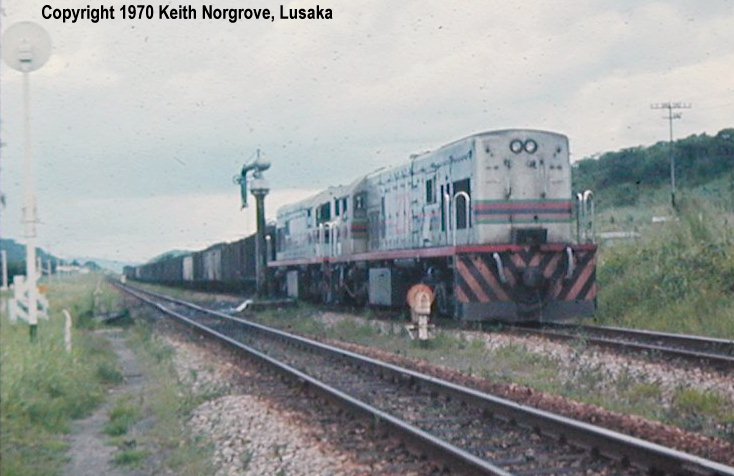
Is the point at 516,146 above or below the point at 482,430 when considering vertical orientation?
above

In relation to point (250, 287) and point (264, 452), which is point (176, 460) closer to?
point (264, 452)

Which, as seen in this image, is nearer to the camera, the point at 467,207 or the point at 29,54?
the point at 29,54

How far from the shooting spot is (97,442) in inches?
356

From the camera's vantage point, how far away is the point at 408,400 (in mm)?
10305

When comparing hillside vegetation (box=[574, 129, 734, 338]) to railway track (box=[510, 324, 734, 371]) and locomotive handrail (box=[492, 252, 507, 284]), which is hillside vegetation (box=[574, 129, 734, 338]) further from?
locomotive handrail (box=[492, 252, 507, 284])

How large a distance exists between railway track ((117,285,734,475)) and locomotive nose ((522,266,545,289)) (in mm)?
4320

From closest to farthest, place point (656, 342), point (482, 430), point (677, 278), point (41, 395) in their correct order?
point (482, 430), point (41, 395), point (656, 342), point (677, 278)

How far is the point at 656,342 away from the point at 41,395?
8.44 m

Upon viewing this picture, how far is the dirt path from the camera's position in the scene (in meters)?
7.75

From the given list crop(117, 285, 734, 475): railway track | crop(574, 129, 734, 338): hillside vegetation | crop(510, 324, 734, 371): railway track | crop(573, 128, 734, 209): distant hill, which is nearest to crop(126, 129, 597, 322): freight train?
crop(510, 324, 734, 371): railway track

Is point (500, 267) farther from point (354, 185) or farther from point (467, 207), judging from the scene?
point (354, 185)

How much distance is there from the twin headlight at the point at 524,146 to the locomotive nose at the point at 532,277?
7.09 ft

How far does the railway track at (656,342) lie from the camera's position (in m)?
11.8

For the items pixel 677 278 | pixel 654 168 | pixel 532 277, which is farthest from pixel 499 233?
pixel 654 168
